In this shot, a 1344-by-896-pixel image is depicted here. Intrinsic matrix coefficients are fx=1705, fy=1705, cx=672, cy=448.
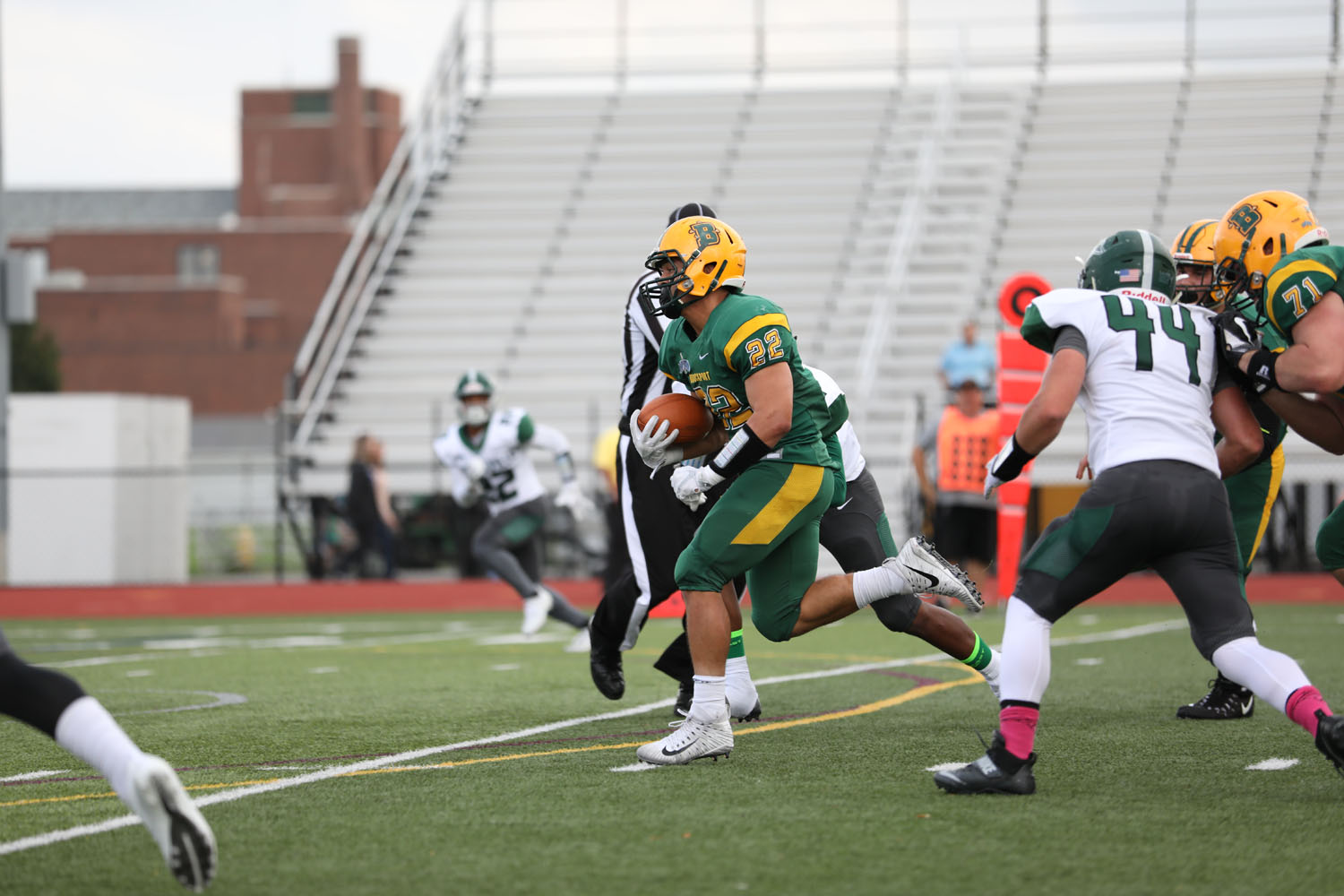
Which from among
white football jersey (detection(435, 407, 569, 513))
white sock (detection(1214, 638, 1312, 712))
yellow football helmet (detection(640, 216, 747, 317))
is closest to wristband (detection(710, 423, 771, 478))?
yellow football helmet (detection(640, 216, 747, 317))

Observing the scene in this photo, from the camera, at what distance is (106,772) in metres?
3.80

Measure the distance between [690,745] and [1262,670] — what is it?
175cm

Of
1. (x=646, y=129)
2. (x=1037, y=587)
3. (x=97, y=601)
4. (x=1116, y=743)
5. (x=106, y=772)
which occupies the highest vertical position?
A: (x=646, y=129)

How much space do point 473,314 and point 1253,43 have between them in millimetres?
10958

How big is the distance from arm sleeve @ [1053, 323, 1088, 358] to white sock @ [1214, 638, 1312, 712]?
0.89 meters

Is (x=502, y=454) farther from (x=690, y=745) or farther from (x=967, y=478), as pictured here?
(x=690, y=745)

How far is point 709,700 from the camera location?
17.7 feet

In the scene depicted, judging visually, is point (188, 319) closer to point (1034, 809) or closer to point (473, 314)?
point (473, 314)

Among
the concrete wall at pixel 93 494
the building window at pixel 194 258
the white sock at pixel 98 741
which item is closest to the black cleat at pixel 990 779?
the white sock at pixel 98 741

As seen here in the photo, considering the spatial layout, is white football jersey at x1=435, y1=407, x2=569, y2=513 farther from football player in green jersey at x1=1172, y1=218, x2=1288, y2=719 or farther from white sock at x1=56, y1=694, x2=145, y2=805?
white sock at x1=56, y1=694, x2=145, y2=805

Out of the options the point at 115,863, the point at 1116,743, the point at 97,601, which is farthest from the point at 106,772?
the point at 97,601

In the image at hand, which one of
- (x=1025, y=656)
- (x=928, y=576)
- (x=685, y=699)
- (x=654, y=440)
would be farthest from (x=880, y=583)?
(x=685, y=699)

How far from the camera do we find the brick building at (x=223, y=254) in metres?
54.0

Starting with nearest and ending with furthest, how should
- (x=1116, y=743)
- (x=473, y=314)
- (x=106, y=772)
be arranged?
1. (x=106, y=772)
2. (x=1116, y=743)
3. (x=473, y=314)
